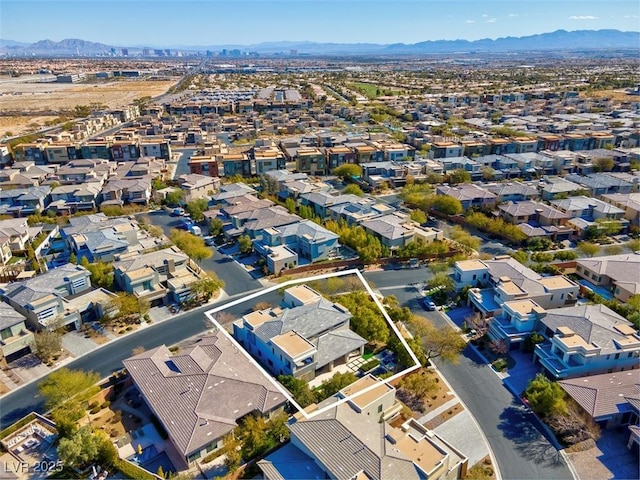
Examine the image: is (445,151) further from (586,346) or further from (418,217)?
(586,346)

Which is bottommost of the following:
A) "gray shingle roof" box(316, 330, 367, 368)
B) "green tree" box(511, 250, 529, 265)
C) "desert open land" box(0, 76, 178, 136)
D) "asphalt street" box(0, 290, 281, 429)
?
"asphalt street" box(0, 290, 281, 429)

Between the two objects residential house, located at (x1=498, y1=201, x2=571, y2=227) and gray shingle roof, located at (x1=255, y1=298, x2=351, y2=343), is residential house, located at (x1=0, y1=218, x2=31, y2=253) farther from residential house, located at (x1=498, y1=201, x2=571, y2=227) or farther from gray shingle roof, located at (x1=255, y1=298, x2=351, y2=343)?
residential house, located at (x1=498, y1=201, x2=571, y2=227)

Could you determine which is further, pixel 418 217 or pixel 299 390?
pixel 418 217

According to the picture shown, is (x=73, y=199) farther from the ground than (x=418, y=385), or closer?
farther from the ground

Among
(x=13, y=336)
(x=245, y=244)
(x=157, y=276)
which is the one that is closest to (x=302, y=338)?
(x=157, y=276)

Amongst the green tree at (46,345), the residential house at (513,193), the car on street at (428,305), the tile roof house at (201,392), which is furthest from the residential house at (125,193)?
the residential house at (513,193)

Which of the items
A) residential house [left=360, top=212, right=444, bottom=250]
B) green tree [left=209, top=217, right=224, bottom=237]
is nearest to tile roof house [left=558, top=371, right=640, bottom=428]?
residential house [left=360, top=212, right=444, bottom=250]
